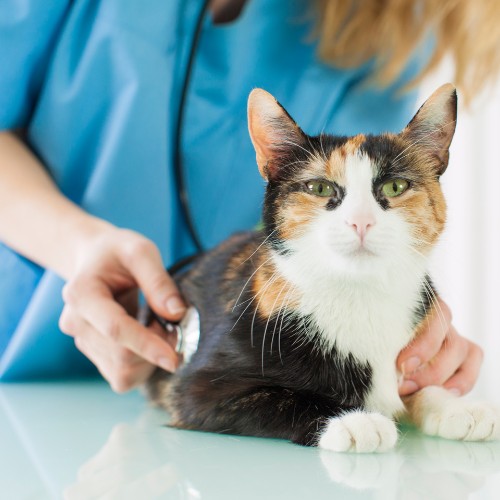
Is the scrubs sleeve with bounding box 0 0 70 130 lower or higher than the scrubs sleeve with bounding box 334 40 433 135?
lower

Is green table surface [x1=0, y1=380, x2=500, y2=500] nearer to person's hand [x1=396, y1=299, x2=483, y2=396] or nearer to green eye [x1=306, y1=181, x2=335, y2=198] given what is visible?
person's hand [x1=396, y1=299, x2=483, y2=396]

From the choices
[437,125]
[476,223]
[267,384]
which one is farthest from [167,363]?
[476,223]

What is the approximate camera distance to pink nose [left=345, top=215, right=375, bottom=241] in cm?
62

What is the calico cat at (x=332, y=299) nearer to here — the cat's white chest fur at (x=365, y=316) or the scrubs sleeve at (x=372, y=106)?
the cat's white chest fur at (x=365, y=316)

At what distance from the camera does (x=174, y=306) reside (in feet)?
2.95

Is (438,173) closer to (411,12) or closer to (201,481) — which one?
(201,481)

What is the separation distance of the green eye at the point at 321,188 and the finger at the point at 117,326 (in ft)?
1.03

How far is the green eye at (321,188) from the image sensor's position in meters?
0.67

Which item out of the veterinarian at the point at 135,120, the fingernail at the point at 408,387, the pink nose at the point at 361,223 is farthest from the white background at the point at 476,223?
the pink nose at the point at 361,223

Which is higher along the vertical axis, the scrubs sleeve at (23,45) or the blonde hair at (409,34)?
the blonde hair at (409,34)

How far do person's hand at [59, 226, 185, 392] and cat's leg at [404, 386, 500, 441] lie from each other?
0.30m

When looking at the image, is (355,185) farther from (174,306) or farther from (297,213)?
(174,306)

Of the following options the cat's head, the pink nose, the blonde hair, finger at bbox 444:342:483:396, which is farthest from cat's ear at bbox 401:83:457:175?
the blonde hair

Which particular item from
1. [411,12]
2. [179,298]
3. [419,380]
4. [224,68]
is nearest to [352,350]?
[419,380]
